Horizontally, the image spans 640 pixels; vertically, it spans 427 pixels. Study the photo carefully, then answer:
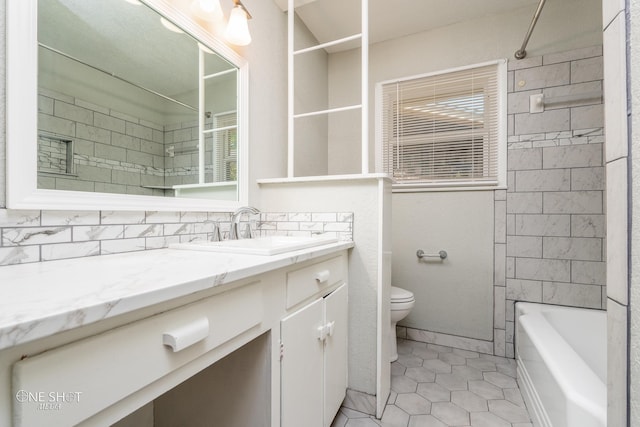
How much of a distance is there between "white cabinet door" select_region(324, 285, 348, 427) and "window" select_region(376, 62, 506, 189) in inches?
52.4

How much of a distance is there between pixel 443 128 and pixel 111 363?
97.3 inches

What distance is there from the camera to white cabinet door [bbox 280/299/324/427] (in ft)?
3.11

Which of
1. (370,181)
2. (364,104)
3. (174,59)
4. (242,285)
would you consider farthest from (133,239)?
(364,104)

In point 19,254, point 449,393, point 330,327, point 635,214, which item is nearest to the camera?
point 635,214

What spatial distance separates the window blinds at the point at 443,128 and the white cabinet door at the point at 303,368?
164 cm

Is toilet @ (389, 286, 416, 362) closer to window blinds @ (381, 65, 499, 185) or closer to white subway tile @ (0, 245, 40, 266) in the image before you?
window blinds @ (381, 65, 499, 185)

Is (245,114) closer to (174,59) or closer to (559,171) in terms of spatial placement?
(174,59)

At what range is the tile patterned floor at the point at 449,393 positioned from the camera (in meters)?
1.45

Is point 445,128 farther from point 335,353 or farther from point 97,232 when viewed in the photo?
point 97,232

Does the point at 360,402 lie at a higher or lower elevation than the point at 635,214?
lower

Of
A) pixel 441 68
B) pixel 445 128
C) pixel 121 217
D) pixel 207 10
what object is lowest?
pixel 121 217

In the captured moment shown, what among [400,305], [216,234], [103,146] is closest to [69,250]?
[103,146]

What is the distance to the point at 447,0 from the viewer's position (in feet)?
6.77

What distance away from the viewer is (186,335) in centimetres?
58
